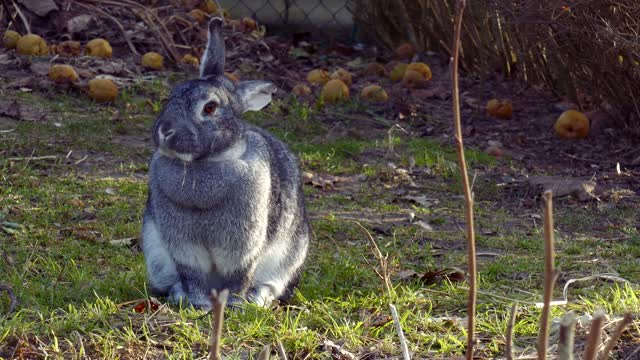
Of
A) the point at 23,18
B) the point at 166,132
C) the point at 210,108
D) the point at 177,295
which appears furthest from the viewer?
the point at 23,18

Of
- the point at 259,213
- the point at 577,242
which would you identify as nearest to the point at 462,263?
the point at 577,242

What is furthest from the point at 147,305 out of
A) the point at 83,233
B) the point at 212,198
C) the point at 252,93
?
the point at 83,233

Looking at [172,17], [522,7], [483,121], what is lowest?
[483,121]

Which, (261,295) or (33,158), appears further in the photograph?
(33,158)

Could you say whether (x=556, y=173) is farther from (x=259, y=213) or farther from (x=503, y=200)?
(x=259, y=213)

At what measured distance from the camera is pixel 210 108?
150 inches

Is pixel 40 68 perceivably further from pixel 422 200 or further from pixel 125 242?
pixel 422 200

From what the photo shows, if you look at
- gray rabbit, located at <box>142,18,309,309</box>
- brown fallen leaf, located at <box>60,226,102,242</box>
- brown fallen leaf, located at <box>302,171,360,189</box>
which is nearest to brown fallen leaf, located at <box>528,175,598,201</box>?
brown fallen leaf, located at <box>302,171,360,189</box>

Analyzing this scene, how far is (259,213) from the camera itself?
3.92 meters

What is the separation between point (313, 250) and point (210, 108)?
4.33 feet

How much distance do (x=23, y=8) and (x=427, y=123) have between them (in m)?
3.17

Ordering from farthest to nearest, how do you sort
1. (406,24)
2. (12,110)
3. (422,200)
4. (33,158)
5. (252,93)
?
(406,24), (12,110), (33,158), (422,200), (252,93)

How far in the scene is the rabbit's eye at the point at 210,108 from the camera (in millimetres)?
3809

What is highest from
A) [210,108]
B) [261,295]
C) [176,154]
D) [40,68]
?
[210,108]
